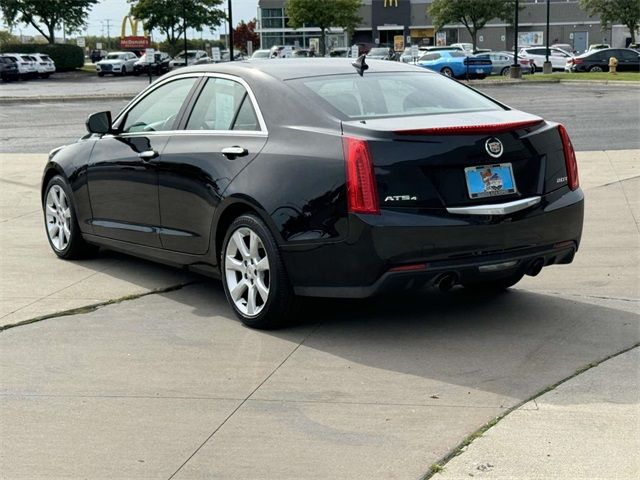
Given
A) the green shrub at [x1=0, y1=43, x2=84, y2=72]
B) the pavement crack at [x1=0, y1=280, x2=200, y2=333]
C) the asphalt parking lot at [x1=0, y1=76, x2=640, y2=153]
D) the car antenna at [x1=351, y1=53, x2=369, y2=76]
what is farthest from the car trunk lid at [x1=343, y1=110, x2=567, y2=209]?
the green shrub at [x1=0, y1=43, x2=84, y2=72]

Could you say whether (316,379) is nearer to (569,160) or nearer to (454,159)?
(454,159)

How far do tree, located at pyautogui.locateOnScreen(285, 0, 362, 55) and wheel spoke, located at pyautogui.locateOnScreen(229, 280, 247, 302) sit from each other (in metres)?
79.1

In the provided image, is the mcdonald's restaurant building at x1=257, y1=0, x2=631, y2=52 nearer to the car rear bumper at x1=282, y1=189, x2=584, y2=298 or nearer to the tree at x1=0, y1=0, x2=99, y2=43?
the tree at x1=0, y1=0, x2=99, y2=43

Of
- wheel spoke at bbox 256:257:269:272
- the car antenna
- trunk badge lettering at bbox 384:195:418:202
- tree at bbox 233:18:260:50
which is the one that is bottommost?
tree at bbox 233:18:260:50

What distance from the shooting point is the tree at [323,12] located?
83.7 metres

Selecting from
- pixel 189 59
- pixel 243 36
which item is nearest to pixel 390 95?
pixel 189 59

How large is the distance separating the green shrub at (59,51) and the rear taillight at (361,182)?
2625 inches

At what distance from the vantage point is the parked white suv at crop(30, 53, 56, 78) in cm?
6131

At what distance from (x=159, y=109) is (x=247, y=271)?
5.95 ft

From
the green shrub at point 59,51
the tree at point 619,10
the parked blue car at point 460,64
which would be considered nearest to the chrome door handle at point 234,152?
the parked blue car at point 460,64

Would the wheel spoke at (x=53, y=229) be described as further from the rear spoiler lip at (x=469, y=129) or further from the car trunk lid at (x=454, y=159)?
the rear spoiler lip at (x=469, y=129)

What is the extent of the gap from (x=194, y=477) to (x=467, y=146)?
261 centimetres

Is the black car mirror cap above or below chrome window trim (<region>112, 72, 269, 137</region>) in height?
below

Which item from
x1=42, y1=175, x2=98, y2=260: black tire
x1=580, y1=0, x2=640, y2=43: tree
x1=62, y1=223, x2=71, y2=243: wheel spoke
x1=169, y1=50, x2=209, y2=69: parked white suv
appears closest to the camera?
x1=42, y1=175, x2=98, y2=260: black tire
